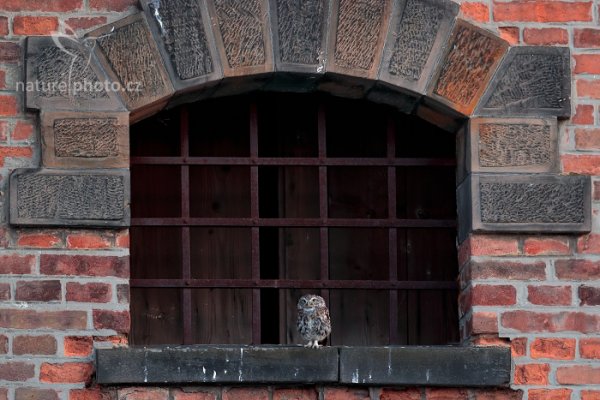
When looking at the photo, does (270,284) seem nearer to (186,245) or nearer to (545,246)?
(186,245)

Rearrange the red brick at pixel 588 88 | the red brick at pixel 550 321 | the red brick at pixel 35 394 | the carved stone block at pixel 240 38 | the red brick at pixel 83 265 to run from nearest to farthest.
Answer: the red brick at pixel 35 394 → the red brick at pixel 83 265 → the red brick at pixel 550 321 → the carved stone block at pixel 240 38 → the red brick at pixel 588 88

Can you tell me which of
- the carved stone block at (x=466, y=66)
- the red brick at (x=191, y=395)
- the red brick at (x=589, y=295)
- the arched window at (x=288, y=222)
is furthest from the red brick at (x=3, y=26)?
the red brick at (x=589, y=295)

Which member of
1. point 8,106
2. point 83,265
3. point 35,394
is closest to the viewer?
point 35,394

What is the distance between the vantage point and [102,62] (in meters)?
7.37

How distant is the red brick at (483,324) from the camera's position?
730 centimetres

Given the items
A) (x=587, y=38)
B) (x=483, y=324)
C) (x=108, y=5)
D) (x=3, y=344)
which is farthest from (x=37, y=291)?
(x=587, y=38)

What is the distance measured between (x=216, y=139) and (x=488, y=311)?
126 centimetres

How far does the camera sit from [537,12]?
7.56m

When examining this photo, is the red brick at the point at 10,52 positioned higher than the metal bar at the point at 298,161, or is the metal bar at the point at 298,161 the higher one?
the red brick at the point at 10,52

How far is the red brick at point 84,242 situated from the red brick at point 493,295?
54.2 inches

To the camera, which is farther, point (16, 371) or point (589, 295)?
point (589, 295)

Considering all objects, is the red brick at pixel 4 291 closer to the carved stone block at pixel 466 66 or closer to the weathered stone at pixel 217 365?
the weathered stone at pixel 217 365

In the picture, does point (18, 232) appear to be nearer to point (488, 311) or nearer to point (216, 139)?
point (216, 139)

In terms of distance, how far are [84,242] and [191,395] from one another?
2.24 ft
